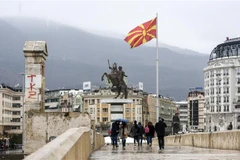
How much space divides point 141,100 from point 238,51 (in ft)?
106

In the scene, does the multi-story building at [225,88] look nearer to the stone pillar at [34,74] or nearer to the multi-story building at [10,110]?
the multi-story building at [10,110]

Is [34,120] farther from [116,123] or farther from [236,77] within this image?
[236,77]

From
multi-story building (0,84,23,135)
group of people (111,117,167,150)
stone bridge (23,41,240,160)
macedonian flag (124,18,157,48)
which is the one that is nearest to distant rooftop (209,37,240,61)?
multi-story building (0,84,23,135)

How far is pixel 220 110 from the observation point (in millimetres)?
172625

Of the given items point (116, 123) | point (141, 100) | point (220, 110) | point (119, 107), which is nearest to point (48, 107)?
point (141, 100)

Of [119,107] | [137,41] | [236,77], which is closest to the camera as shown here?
[137,41]

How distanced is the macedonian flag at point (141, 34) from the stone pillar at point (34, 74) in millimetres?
25954

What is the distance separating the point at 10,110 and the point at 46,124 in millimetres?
130987

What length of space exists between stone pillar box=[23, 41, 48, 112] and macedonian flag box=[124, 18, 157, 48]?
2595 centimetres

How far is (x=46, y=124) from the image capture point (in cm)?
1859

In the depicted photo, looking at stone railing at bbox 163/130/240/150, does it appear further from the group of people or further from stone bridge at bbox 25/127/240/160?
the group of people

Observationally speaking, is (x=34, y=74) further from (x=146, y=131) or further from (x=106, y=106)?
(x=106, y=106)

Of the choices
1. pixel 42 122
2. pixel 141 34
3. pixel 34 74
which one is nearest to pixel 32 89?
pixel 34 74

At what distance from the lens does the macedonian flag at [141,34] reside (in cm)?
4597
